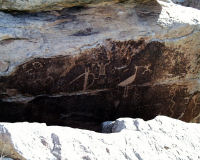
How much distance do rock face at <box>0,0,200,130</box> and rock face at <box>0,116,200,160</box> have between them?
74 centimetres

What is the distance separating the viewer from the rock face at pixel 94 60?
2.99 metres

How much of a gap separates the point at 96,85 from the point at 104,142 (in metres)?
1.12

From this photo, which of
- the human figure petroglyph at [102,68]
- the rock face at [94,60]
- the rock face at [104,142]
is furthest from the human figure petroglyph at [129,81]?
the rock face at [104,142]

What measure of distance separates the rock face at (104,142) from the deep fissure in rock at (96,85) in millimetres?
721

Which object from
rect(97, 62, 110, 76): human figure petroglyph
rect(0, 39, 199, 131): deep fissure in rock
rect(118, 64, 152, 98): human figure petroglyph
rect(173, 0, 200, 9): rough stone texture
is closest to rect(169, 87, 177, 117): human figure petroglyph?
rect(0, 39, 199, 131): deep fissure in rock

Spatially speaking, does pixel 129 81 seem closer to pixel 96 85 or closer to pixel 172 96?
pixel 96 85

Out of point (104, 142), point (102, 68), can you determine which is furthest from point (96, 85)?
point (104, 142)

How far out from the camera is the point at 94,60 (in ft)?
10.3

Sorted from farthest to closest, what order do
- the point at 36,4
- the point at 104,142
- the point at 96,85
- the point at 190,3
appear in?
the point at 190,3 → the point at 96,85 → the point at 36,4 → the point at 104,142

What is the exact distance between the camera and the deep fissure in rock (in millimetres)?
3033

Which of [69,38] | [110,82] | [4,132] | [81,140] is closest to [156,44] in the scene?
[110,82]

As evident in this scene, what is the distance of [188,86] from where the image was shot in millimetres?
3689

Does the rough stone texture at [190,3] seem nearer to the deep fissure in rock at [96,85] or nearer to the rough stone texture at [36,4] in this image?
the deep fissure in rock at [96,85]

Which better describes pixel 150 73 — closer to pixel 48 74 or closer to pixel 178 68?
pixel 178 68
